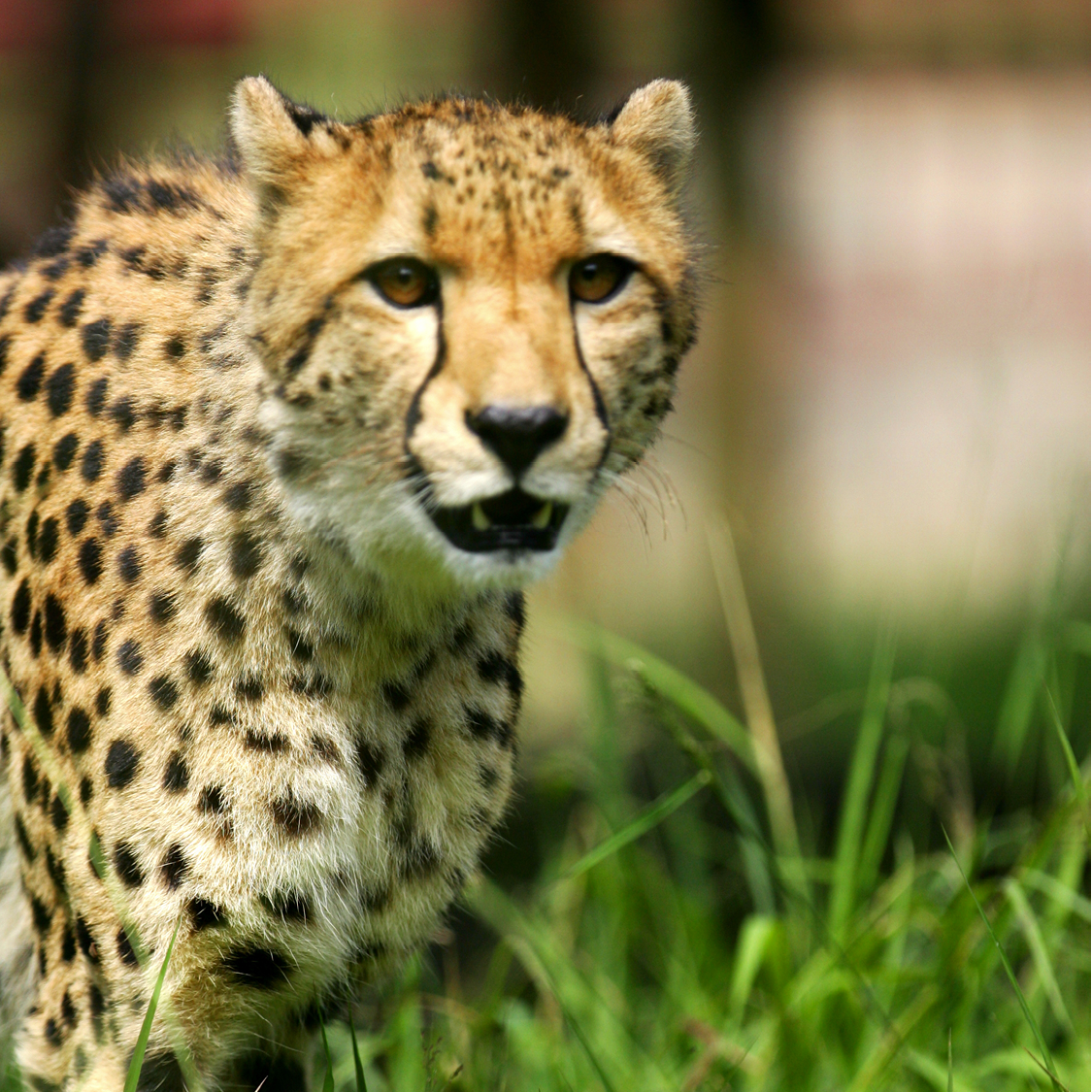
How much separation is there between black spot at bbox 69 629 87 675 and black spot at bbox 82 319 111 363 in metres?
0.52

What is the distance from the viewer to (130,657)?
238 centimetres

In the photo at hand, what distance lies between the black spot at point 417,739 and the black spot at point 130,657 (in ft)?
1.52

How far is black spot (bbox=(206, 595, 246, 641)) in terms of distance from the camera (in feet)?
7.84

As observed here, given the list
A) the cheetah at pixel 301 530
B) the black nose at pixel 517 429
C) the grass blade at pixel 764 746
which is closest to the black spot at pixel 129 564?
the cheetah at pixel 301 530

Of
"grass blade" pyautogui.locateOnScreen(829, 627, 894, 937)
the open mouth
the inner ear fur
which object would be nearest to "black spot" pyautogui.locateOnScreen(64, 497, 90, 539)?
the inner ear fur

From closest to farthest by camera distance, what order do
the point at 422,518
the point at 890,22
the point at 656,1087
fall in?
1. the point at 422,518
2. the point at 656,1087
3. the point at 890,22

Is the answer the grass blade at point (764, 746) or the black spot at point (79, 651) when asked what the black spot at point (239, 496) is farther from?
the grass blade at point (764, 746)

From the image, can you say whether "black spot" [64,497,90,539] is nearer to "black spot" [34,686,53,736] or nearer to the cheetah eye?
"black spot" [34,686,53,736]

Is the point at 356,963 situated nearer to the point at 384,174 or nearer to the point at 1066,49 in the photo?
the point at 384,174

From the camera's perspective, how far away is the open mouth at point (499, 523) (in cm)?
211

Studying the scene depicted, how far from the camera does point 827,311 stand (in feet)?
27.4

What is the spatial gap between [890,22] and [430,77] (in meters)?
2.28

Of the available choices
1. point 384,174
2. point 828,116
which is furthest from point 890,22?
point 384,174

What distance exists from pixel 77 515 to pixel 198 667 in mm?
382
